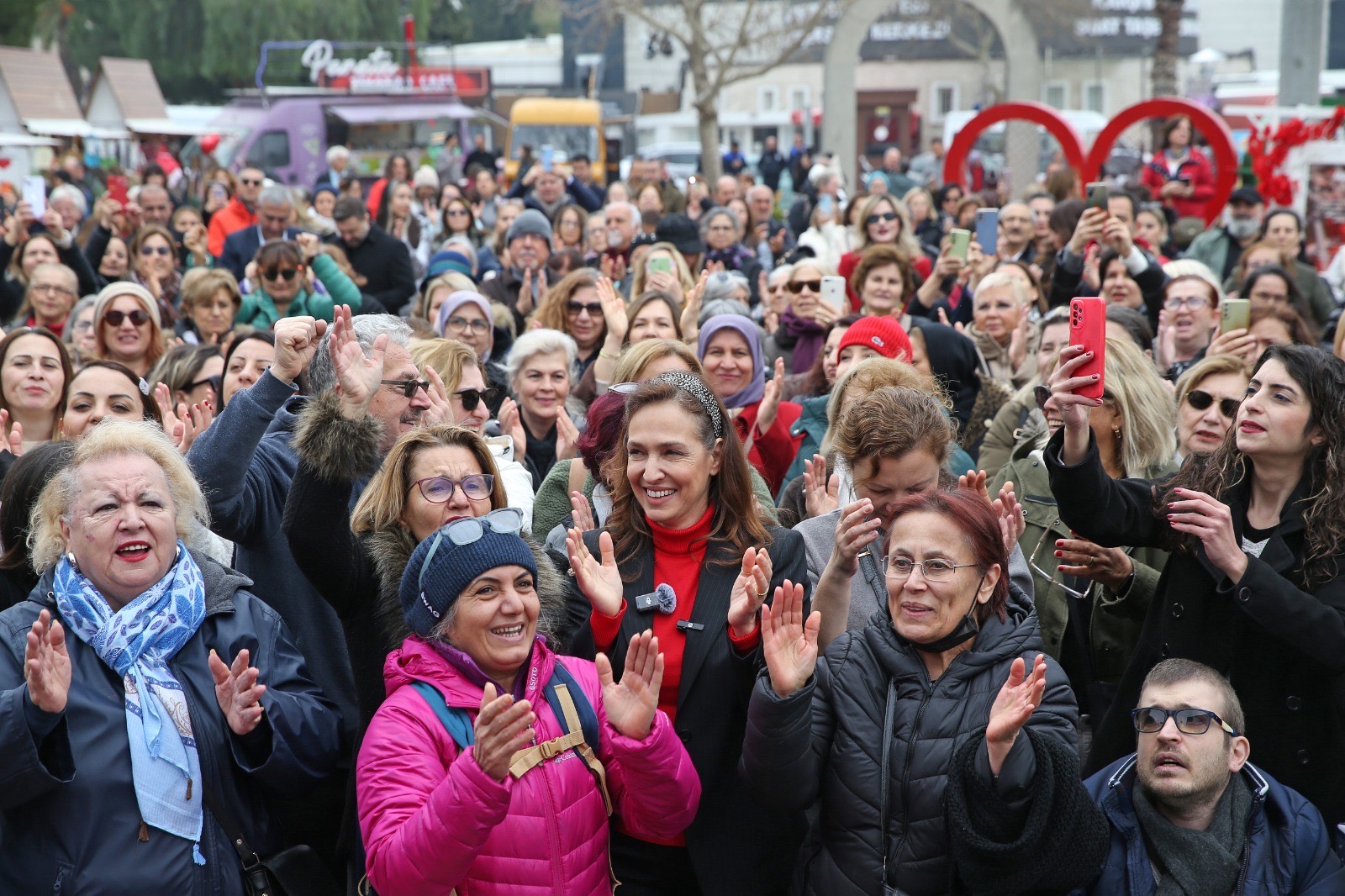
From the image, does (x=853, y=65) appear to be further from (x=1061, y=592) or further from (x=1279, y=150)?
(x=1061, y=592)

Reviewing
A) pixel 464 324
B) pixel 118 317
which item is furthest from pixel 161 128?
pixel 464 324

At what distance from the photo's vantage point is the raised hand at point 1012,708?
2875 millimetres

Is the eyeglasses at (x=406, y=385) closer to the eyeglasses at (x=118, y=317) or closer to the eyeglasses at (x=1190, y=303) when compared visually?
the eyeglasses at (x=118, y=317)

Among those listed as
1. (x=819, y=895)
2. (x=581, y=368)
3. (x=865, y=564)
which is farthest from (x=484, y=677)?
(x=581, y=368)

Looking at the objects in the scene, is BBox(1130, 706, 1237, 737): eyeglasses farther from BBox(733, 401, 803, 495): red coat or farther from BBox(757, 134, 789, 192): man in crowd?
BBox(757, 134, 789, 192): man in crowd

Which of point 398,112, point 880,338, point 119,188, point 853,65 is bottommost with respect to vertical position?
point 880,338

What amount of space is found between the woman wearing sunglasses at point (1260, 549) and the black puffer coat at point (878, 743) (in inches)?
23.6

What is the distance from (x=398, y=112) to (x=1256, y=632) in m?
27.0

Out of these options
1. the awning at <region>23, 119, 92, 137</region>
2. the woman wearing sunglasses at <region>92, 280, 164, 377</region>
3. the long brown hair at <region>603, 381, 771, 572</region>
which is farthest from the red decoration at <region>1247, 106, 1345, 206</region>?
the awning at <region>23, 119, 92, 137</region>

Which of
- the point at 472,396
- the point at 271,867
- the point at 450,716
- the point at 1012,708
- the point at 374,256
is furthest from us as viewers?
the point at 374,256

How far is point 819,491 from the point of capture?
4285 mm

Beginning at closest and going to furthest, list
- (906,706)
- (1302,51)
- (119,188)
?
(906,706) → (1302,51) → (119,188)

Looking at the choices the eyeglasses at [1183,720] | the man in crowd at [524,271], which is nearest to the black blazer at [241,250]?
the man in crowd at [524,271]

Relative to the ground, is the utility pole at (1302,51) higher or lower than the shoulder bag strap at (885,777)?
higher
